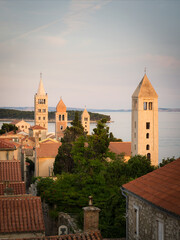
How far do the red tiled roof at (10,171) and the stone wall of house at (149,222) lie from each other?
750cm

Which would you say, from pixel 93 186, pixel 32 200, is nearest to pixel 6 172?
pixel 32 200

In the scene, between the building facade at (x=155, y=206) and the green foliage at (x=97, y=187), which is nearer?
the building facade at (x=155, y=206)

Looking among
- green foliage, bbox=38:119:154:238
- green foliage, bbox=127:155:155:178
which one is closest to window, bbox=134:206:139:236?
green foliage, bbox=38:119:154:238

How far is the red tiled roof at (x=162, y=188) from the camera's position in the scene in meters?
9.79

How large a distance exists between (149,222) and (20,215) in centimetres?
444

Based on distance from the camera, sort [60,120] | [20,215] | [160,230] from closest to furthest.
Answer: [160,230] < [20,215] < [60,120]

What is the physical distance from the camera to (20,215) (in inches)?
510

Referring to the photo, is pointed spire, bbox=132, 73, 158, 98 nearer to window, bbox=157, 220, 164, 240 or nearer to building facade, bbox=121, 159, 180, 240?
building facade, bbox=121, 159, 180, 240

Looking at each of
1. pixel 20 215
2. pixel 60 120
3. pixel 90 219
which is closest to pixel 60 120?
pixel 60 120

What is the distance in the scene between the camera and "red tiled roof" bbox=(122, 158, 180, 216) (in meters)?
9.79

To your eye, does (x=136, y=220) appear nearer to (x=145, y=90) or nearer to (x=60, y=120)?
(x=145, y=90)

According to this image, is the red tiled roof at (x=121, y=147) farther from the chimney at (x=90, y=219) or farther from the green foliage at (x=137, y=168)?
the chimney at (x=90, y=219)

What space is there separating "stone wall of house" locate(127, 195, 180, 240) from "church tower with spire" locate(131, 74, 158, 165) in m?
44.7

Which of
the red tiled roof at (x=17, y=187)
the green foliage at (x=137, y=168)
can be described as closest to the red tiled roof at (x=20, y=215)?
the red tiled roof at (x=17, y=187)
